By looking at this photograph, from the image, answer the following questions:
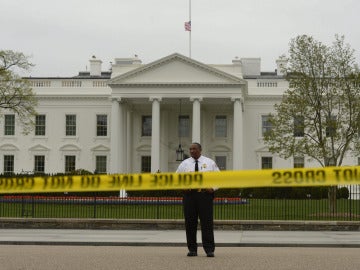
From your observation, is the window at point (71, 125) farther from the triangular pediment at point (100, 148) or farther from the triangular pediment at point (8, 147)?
the triangular pediment at point (8, 147)

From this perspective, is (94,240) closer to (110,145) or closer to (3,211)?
(3,211)

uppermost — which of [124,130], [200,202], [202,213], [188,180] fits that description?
[124,130]

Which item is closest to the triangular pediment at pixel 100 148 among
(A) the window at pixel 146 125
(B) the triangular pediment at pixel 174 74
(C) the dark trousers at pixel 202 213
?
(A) the window at pixel 146 125

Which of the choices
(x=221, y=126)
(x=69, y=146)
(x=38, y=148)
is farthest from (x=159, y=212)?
(x=38, y=148)

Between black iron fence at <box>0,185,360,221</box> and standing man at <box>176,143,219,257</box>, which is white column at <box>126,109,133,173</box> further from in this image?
standing man at <box>176,143,219,257</box>

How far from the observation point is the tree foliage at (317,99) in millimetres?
28328

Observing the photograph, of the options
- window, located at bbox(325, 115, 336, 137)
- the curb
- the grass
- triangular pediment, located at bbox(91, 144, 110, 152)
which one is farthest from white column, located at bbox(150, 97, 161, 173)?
the curb

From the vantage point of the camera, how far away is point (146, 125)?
63.5 meters

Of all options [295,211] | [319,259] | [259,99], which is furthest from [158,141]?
[319,259]

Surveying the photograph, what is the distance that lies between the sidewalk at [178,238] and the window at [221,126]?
143ft

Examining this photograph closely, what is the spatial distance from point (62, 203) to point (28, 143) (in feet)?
123

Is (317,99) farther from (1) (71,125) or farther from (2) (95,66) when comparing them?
(2) (95,66)

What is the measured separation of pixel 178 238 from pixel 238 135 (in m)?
42.5

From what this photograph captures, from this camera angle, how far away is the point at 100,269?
9.03 meters
